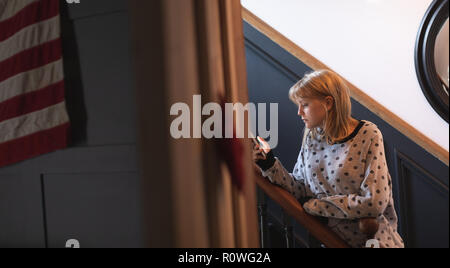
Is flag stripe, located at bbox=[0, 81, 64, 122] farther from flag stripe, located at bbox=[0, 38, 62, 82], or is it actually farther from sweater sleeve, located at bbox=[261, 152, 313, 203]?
sweater sleeve, located at bbox=[261, 152, 313, 203]

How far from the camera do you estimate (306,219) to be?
113 cm

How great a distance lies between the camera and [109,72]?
0.95m

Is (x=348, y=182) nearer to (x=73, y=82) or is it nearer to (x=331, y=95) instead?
(x=331, y=95)

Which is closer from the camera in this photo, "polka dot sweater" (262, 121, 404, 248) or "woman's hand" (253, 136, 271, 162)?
"polka dot sweater" (262, 121, 404, 248)

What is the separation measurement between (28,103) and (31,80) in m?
0.07

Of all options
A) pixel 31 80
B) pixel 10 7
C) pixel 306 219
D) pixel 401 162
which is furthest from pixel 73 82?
pixel 401 162

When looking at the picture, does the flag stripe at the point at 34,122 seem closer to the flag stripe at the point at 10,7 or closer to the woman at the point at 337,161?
the flag stripe at the point at 10,7

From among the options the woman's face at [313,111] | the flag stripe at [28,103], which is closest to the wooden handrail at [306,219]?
the woman's face at [313,111]

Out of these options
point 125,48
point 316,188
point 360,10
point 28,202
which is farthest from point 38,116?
point 360,10

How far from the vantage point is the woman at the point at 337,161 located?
1383 millimetres

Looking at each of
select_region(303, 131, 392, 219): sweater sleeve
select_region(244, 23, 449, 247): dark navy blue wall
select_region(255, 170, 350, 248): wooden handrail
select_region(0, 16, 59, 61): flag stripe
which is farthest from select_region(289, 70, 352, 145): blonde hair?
select_region(0, 16, 59, 61): flag stripe

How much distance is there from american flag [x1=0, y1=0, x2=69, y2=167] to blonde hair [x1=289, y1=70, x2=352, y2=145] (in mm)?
944

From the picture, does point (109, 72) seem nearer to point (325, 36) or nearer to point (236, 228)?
point (236, 228)

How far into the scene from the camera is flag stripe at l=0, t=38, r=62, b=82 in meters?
1.04
